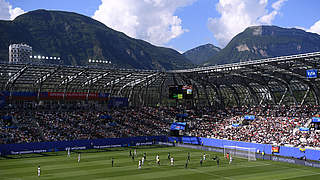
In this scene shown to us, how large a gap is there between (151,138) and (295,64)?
32.0 m

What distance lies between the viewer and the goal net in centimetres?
5217

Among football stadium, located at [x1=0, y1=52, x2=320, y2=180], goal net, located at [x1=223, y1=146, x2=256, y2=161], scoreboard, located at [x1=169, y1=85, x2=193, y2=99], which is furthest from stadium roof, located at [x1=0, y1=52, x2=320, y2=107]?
goal net, located at [x1=223, y1=146, x2=256, y2=161]

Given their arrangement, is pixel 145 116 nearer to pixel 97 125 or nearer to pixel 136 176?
pixel 97 125

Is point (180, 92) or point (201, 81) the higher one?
point (201, 81)

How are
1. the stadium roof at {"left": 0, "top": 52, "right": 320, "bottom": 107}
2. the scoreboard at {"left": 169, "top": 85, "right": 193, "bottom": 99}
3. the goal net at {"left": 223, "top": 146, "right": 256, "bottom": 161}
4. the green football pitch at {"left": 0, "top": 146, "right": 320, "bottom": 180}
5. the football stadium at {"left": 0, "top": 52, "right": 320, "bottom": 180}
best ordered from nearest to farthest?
the green football pitch at {"left": 0, "top": 146, "right": 320, "bottom": 180} → the football stadium at {"left": 0, "top": 52, "right": 320, "bottom": 180} → the goal net at {"left": 223, "top": 146, "right": 256, "bottom": 161} → the stadium roof at {"left": 0, "top": 52, "right": 320, "bottom": 107} → the scoreboard at {"left": 169, "top": 85, "right": 193, "bottom": 99}

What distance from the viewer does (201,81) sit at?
8262 centimetres

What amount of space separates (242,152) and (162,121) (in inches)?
1210

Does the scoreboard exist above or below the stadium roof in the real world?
below

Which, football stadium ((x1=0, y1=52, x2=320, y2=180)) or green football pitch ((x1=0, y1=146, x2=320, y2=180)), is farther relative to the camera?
football stadium ((x1=0, y1=52, x2=320, y2=180))

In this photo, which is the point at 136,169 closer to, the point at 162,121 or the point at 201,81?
the point at 162,121

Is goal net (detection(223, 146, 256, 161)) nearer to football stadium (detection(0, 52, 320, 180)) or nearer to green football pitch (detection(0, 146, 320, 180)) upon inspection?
football stadium (detection(0, 52, 320, 180))

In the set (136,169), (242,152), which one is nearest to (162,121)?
(242,152)

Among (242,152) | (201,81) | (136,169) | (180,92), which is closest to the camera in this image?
(136,169)

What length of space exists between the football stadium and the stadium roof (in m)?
0.25
